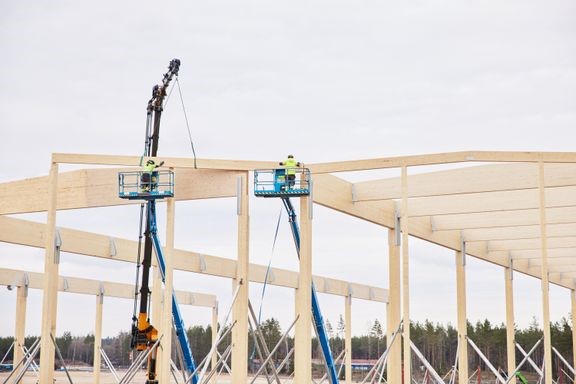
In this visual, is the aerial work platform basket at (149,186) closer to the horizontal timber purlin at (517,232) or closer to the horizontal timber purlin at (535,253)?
the horizontal timber purlin at (517,232)

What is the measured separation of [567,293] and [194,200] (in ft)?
63.3

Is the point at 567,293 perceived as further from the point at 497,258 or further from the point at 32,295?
the point at 32,295

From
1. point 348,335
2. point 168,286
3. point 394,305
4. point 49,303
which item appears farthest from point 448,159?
point 348,335

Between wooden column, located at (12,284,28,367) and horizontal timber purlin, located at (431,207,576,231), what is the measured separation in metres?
11.9

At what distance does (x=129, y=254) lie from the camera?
23.8m

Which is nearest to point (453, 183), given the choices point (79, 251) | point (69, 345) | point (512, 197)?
point (512, 197)

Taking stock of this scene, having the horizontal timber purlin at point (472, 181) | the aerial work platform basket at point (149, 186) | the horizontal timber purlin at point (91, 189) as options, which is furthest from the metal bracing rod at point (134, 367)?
the horizontal timber purlin at point (472, 181)

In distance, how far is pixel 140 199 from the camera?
55.7 ft

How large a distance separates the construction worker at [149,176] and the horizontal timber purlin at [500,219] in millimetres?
7816

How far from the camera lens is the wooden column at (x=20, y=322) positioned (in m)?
24.9

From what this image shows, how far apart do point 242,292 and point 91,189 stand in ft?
13.0

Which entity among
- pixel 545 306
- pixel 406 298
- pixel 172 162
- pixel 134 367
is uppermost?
pixel 172 162

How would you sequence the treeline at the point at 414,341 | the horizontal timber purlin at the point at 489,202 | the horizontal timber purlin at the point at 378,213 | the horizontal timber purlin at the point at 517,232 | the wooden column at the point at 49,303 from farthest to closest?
the treeline at the point at 414,341
the horizontal timber purlin at the point at 517,232
the horizontal timber purlin at the point at 489,202
the horizontal timber purlin at the point at 378,213
the wooden column at the point at 49,303

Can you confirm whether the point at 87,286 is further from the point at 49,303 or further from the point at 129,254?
the point at 49,303
